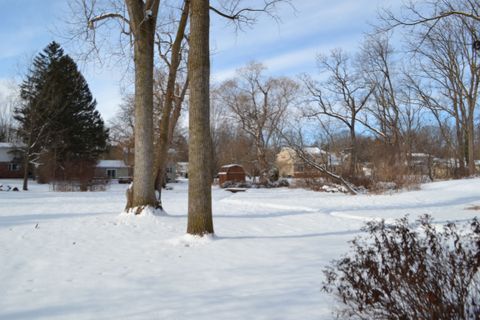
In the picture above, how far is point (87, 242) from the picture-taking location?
673 cm

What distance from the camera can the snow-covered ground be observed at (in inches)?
141

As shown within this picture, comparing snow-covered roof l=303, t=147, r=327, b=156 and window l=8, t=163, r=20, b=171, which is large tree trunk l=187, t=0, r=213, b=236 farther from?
window l=8, t=163, r=20, b=171

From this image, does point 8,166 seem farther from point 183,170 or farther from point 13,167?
point 183,170

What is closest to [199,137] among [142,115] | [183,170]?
[142,115]

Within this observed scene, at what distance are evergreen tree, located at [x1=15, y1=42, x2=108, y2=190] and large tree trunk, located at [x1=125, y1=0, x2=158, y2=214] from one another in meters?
24.8

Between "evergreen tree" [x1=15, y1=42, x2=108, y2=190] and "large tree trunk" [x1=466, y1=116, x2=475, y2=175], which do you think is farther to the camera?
"evergreen tree" [x1=15, y1=42, x2=108, y2=190]

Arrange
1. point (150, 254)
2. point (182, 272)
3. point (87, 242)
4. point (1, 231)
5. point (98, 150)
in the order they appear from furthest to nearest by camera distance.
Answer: point (98, 150) → point (1, 231) → point (87, 242) → point (150, 254) → point (182, 272)

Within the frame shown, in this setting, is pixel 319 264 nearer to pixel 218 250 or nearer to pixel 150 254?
pixel 218 250

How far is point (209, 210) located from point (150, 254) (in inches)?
53.0

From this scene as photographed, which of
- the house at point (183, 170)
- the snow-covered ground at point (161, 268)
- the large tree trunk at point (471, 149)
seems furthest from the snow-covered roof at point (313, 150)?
the house at point (183, 170)

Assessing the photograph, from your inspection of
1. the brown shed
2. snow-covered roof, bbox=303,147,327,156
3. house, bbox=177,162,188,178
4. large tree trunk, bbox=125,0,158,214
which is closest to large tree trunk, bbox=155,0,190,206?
large tree trunk, bbox=125,0,158,214

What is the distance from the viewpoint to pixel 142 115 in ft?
29.9

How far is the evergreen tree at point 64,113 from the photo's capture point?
108 ft

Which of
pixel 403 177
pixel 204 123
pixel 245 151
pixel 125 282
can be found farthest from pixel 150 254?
pixel 245 151
